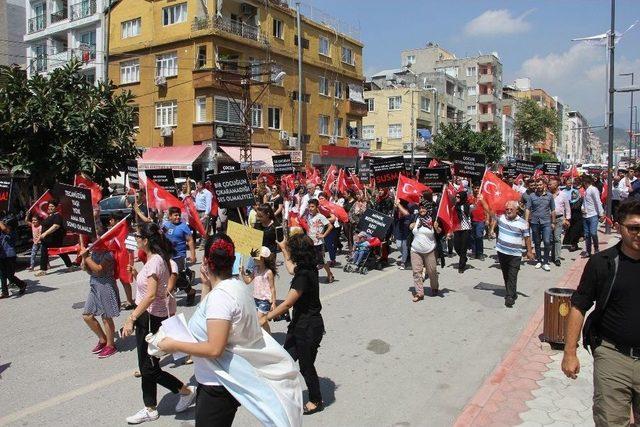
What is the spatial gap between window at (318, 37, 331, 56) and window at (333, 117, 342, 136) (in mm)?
5177

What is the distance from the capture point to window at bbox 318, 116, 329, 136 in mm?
42103

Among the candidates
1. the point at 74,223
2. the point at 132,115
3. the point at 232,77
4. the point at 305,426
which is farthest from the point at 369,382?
the point at 232,77

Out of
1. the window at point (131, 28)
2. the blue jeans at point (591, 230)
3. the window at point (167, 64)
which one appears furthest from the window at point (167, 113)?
the blue jeans at point (591, 230)

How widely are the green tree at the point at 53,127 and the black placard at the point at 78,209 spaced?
664 cm

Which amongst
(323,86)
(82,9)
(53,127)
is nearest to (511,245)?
(53,127)

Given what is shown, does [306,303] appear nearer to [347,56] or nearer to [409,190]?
[409,190]

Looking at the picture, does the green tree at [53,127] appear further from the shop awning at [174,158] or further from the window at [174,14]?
the window at [174,14]

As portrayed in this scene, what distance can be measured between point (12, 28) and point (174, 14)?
1844 centimetres

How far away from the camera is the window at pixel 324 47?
1642 inches

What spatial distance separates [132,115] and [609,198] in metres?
15.0

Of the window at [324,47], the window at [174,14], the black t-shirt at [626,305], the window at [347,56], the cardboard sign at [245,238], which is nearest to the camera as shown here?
the black t-shirt at [626,305]

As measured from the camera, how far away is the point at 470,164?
14.6m

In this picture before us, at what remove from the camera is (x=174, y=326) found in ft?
10.8

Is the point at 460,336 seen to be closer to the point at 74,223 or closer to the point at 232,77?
the point at 74,223
